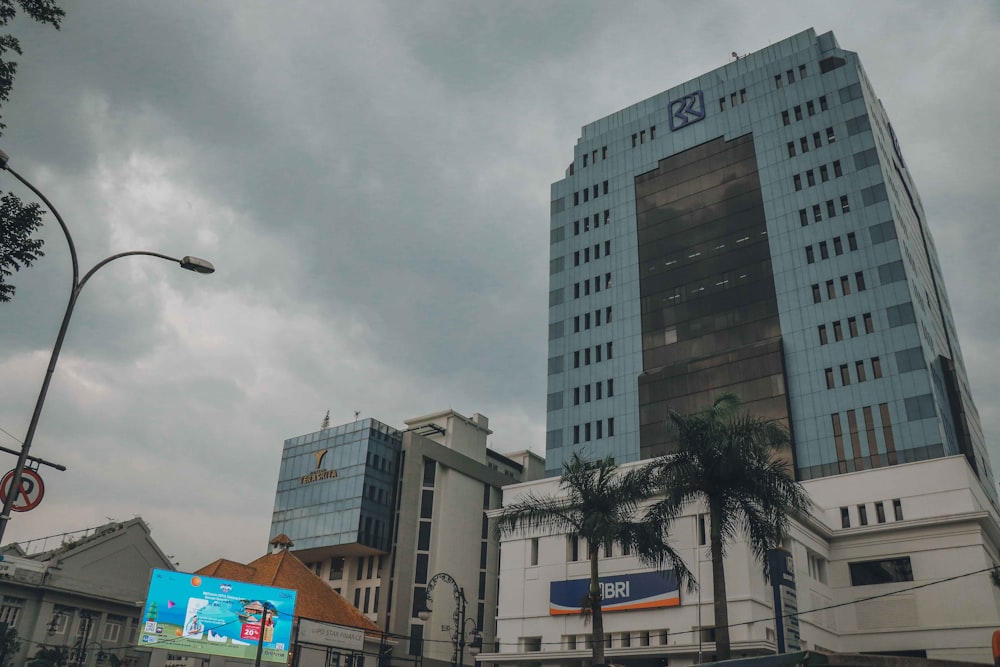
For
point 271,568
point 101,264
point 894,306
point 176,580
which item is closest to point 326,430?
point 271,568

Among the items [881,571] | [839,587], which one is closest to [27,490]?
[839,587]

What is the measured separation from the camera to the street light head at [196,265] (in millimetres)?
21219

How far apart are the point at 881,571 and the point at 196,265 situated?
2136 inches

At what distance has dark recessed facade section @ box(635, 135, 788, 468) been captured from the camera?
7825 centimetres

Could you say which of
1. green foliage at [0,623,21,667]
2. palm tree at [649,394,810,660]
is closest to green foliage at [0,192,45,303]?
palm tree at [649,394,810,660]

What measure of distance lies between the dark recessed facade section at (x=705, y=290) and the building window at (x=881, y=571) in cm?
1785

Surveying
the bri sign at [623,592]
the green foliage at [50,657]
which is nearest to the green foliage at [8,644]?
the green foliage at [50,657]

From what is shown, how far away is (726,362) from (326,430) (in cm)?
4860

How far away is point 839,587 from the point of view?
57.9 metres

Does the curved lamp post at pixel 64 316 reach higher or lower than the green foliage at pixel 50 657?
higher

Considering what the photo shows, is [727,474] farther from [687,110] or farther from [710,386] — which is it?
[687,110]

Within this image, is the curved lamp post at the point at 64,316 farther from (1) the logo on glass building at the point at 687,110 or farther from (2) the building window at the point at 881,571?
(1) the logo on glass building at the point at 687,110

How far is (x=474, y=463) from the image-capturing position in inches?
4058

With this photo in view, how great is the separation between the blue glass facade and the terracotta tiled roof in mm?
13330
